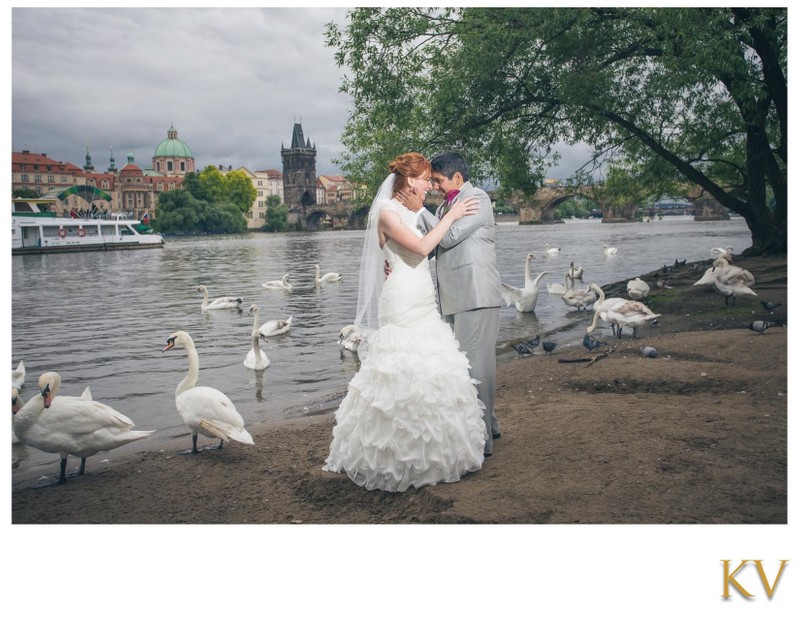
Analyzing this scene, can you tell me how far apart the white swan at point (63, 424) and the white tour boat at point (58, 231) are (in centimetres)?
248

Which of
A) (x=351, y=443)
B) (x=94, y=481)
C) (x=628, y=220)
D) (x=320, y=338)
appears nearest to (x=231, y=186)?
(x=320, y=338)

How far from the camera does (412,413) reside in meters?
3.79

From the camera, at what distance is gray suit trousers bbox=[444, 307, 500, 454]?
4168 millimetres

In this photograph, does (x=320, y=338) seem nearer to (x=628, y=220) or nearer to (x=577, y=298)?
(x=577, y=298)

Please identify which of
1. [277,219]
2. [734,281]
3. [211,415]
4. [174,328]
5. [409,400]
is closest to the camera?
[409,400]

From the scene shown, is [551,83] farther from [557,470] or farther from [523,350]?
[557,470]

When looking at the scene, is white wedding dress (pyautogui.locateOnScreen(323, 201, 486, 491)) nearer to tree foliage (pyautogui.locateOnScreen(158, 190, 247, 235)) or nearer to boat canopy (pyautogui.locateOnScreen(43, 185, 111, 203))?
boat canopy (pyautogui.locateOnScreen(43, 185, 111, 203))

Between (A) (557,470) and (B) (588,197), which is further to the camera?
(B) (588,197)

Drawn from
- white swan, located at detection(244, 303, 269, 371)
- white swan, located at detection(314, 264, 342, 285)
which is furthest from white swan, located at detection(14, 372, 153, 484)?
white swan, located at detection(314, 264, 342, 285)

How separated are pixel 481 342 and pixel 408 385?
616 mm

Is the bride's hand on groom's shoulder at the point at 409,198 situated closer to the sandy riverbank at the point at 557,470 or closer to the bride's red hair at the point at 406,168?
the bride's red hair at the point at 406,168

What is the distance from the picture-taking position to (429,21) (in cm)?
850

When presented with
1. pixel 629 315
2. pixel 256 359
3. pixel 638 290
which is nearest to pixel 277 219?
pixel 638 290

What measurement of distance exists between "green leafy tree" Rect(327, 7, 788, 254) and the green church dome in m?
1.93
